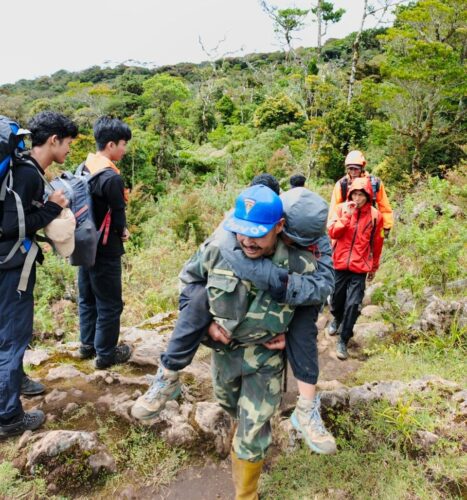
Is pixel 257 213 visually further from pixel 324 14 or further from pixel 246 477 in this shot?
Result: pixel 324 14

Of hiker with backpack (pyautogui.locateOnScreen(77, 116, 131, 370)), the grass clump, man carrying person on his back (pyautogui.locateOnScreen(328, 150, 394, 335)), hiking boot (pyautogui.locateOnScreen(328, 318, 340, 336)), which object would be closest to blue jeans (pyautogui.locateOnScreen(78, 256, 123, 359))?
hiker with backpack (pyautogui.locateOnScreen(77, 116, 131, 370))

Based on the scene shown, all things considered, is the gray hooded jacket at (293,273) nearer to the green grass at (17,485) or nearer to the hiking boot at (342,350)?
the green grass at (17,485)

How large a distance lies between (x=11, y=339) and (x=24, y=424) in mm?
539

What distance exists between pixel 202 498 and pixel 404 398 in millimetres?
1400

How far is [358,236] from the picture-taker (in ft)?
11.2

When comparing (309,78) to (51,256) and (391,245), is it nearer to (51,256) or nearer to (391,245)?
(391,245)

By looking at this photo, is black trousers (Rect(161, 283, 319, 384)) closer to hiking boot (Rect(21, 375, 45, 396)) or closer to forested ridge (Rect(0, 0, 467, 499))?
forested ridge (Rect(0, 0, 467, 499))

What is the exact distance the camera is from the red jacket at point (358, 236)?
3.42 metres

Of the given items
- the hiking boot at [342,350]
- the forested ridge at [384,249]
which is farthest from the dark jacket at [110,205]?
the hiking boot at [342,350]

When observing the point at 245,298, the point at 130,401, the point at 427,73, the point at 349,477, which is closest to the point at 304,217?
the point at 245,298

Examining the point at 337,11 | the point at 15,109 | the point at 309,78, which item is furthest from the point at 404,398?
the point at 15,109

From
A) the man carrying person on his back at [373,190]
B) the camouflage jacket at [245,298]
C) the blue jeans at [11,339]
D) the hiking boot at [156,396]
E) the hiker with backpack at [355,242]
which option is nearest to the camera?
the camouflage jacket at [245,298]

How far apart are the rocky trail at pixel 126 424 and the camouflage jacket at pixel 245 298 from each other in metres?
1.04

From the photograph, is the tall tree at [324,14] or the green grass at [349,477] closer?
the green grass at [349,477]
